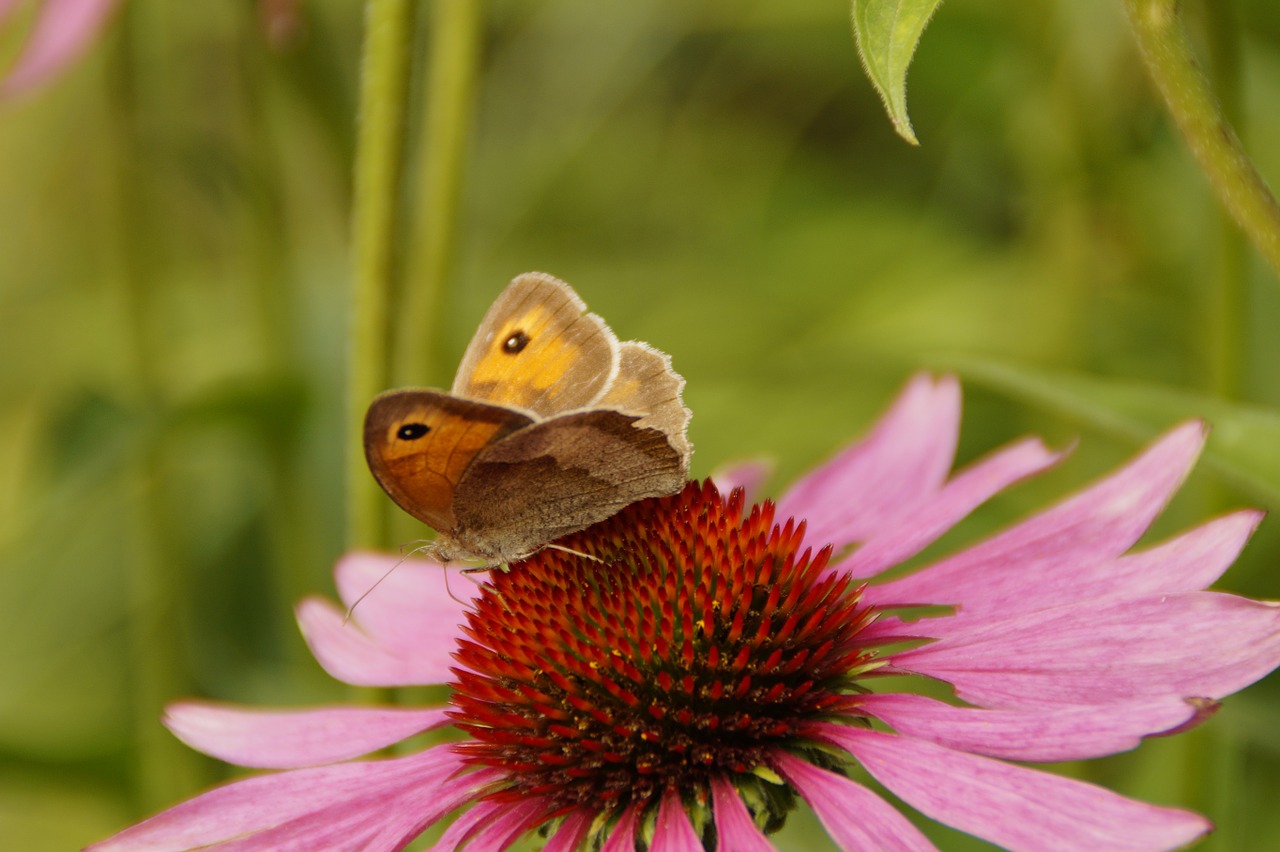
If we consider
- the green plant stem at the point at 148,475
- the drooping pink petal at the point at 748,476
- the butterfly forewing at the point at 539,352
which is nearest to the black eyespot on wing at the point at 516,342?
the butterfly forewing at the point at 539,352

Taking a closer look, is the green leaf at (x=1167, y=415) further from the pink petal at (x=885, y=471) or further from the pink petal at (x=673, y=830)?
the pink petal at (x=673, y=830)

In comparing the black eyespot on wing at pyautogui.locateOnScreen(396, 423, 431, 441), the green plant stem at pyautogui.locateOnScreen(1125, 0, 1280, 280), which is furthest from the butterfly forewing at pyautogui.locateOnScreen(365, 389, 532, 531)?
the green plant stem at pyautogui.locateOnScreen(1125, 0, 1280, 280)

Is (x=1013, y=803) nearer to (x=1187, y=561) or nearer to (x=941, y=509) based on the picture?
(x=1187, y=561)

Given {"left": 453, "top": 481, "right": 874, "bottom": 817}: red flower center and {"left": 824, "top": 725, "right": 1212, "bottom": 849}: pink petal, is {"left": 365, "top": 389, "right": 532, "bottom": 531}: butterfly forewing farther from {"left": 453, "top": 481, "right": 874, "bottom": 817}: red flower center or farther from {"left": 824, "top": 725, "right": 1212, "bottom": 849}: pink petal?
{"left": 824, "top": 725, "right": 1212, "bottom": 849}: pink petal

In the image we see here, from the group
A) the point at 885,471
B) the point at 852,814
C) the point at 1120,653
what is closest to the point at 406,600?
the point at 885,471

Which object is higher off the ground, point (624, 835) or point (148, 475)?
point (148, 475)

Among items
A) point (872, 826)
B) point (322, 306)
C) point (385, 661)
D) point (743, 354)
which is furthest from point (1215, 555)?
point (322, 306)

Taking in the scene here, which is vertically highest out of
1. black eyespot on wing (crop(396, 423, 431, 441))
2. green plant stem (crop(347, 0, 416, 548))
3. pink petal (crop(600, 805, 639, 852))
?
green plant stem (crop(347, 0, 416, 548))
